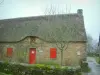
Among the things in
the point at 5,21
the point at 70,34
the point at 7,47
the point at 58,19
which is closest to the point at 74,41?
the point at 70,34

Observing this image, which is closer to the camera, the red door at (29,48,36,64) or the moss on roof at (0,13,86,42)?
the moss on roof at (0,13,86,42)

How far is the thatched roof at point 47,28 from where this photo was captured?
2590 cm

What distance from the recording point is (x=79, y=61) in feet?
83.7

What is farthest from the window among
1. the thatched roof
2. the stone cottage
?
the thatched roof

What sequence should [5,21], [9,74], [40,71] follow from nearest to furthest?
[40,71], [9,74], [5,21]

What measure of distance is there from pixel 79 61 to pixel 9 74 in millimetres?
11120

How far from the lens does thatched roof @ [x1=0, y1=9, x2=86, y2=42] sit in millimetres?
25902

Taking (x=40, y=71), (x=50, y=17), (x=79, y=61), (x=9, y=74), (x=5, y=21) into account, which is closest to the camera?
(x=40, y=71)

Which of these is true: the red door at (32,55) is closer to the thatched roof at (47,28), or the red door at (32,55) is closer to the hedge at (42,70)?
the thatched roof at (47,28)

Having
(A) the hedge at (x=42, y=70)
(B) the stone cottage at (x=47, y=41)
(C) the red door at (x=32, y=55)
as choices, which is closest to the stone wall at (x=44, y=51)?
(B) the stone cottage at (x=47, y=41)

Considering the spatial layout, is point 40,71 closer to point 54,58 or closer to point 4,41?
point 54,58

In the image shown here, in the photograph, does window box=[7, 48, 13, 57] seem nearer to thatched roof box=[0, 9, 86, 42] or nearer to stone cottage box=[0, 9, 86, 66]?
stone cottage box=[0, 9, 86, 66]

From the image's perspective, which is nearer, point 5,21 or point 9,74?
point 9,74

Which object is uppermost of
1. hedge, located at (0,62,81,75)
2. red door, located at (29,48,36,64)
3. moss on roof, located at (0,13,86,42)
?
moss on roof, located at (0,13,86,42)
